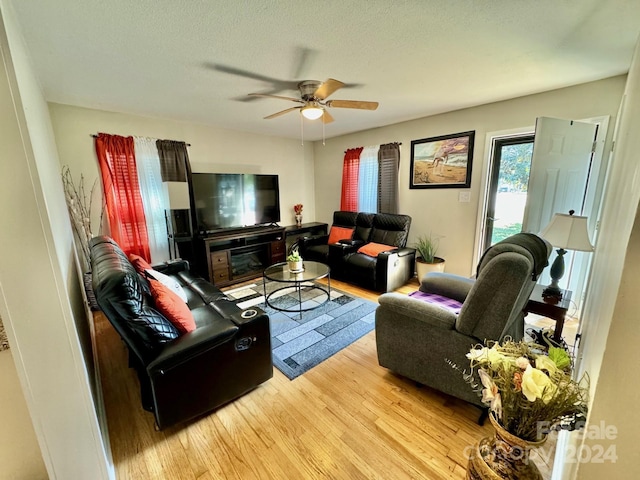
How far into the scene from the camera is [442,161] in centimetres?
356

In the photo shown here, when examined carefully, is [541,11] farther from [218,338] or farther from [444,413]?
[218,338]

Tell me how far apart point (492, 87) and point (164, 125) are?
3.92 meters

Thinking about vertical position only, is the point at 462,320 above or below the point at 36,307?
below

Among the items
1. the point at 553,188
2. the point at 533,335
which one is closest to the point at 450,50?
the point at 553,188

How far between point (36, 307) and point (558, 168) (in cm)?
377

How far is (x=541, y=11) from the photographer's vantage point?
1433mm

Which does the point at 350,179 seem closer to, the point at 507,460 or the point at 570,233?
the point at 570,233

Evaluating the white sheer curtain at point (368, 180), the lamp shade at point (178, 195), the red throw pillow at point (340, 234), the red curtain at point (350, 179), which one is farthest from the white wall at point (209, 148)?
the white sheer curtain at point (368, 180)

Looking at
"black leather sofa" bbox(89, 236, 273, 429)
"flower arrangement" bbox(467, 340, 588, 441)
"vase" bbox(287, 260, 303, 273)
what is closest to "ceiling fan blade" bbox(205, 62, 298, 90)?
"black leather sofa" bbox(89, 236, 273, 429)

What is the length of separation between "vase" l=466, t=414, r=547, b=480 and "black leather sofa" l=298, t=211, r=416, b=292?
2475 millimetres

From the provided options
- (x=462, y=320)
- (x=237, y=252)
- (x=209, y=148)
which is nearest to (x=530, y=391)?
(x=462, y=320)

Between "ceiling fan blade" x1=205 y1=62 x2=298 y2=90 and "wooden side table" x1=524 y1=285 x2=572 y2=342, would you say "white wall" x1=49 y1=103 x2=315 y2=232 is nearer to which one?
"ceiling fan blade" x1=205 y1=62 x2=298 y2=90

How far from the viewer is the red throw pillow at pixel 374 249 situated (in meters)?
3.68

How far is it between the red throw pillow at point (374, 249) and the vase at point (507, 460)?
9.03ft
